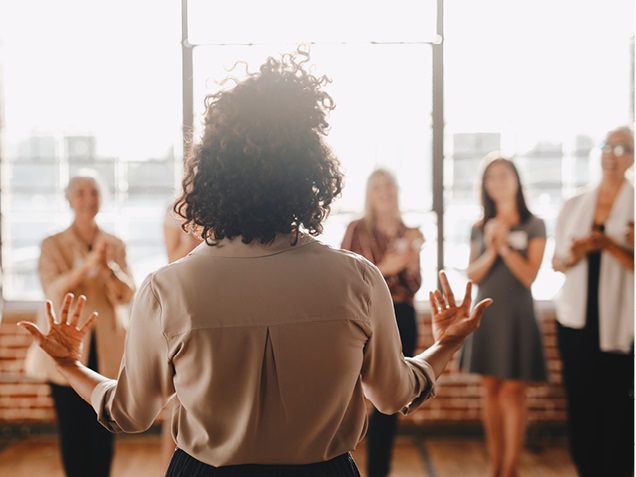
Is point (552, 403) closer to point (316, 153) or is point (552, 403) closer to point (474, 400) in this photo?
point (474, 400)

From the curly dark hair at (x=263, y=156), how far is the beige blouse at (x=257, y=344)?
43 millimetres

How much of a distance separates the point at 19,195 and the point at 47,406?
1.33 metres

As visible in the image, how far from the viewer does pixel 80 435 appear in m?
2.92

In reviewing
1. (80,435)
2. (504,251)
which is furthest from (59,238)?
(504,251)

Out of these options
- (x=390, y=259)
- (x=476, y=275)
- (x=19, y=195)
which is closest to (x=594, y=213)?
(x=476, y=275)

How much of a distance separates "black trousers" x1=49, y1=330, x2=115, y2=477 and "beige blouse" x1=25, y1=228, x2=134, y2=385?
6cm

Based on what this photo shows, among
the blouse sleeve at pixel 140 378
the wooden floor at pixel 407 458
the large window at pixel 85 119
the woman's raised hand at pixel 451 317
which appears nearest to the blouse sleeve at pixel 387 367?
the woman's raised hand at pixel 451 317

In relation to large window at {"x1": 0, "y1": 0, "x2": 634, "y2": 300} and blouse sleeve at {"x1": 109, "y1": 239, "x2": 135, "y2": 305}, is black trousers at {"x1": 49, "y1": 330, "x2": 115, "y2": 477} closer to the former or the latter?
blouse sleeve at {"x1": 109, "y1": 239, "x2": 135, "y2": 305}

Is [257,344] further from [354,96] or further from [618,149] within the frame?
[354,96]

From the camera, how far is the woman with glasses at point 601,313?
296cm

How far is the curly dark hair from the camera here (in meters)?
1.12

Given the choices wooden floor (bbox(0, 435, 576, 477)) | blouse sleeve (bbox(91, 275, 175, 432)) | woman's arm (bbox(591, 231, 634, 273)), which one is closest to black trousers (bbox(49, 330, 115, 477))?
wooden floor (bbox(0, 435, 576, 477))

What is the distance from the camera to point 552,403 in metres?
4.12

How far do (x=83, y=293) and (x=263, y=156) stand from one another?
2055 millimetres
